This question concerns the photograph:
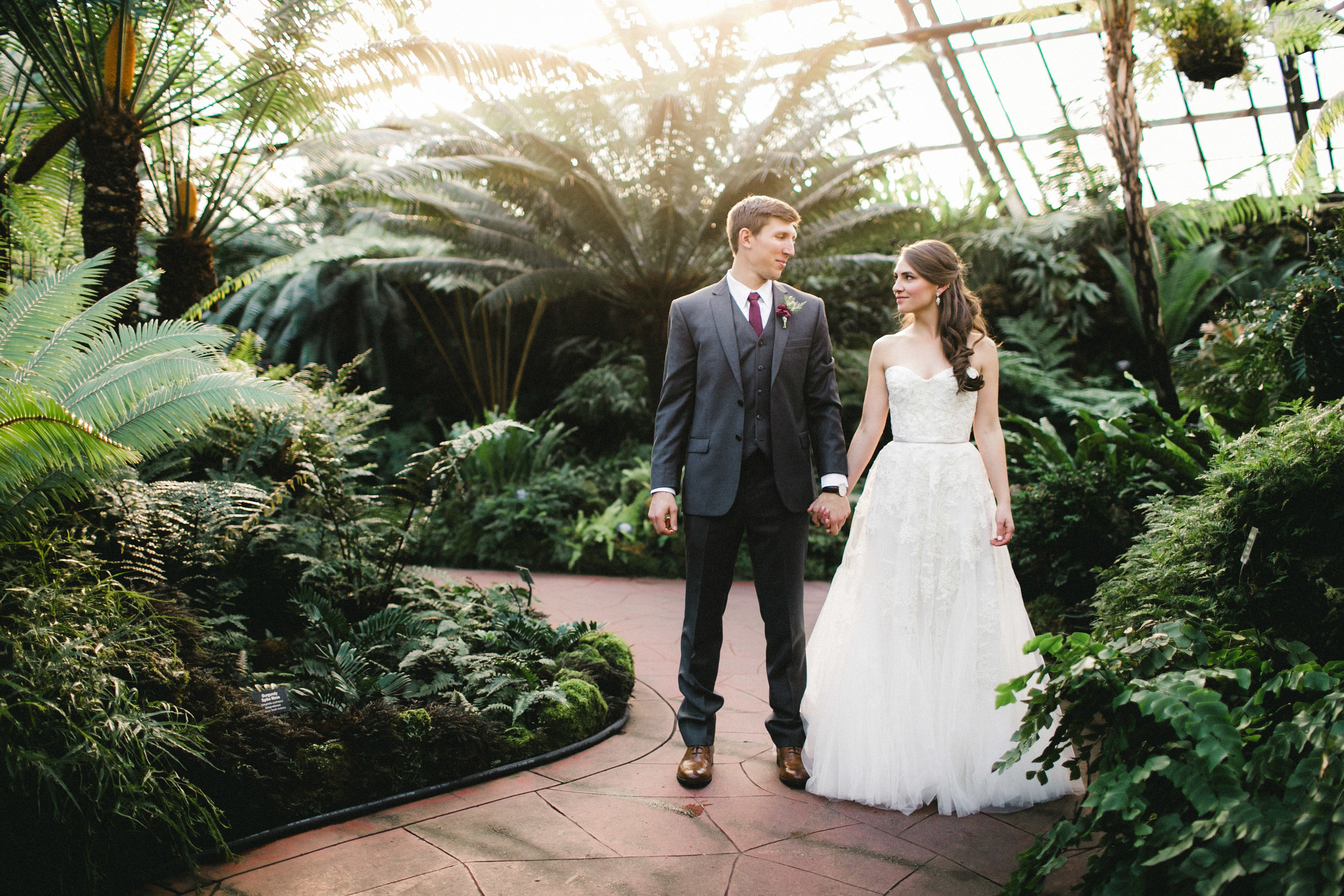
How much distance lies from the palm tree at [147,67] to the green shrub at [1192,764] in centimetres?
486

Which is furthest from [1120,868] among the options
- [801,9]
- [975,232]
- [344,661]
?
[801,9]

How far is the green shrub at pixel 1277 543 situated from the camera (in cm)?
235

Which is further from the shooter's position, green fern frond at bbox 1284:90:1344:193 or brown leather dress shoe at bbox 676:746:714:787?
green fern frond at bbox 1284:90:1344:193

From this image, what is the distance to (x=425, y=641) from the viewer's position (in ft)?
11.1

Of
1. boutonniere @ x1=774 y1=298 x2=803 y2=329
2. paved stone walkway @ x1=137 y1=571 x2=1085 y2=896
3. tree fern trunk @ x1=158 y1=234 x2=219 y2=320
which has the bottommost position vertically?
paved stone walkway @ x1=137 y1=571 x2=1085 y2=896

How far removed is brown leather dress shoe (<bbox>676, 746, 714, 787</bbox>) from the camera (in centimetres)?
276

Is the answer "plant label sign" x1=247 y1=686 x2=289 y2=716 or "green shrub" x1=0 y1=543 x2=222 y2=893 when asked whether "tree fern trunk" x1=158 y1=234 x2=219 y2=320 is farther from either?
"plant label sign" x1=247 y1=686 x2=289 y2=716

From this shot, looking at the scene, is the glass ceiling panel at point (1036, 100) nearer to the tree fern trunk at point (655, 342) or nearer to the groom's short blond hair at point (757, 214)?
the tree fern trunk at point (655, 342)

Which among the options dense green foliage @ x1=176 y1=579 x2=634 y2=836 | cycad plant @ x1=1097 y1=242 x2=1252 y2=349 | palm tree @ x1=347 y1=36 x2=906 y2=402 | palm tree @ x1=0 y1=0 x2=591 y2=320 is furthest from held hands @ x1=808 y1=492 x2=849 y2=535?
cycad plant @ x1=1097 y1=242 x2=1252 y2=349

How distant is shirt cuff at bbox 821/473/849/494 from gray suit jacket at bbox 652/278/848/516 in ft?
0.06

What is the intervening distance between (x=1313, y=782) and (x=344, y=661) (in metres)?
2.92

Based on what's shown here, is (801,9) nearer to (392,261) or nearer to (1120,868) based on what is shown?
(392,261)

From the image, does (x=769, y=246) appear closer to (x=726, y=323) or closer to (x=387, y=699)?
(x=726, y=323)

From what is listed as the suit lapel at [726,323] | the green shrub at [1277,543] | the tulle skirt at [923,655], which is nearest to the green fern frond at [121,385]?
the suit lapel at [726,323]
